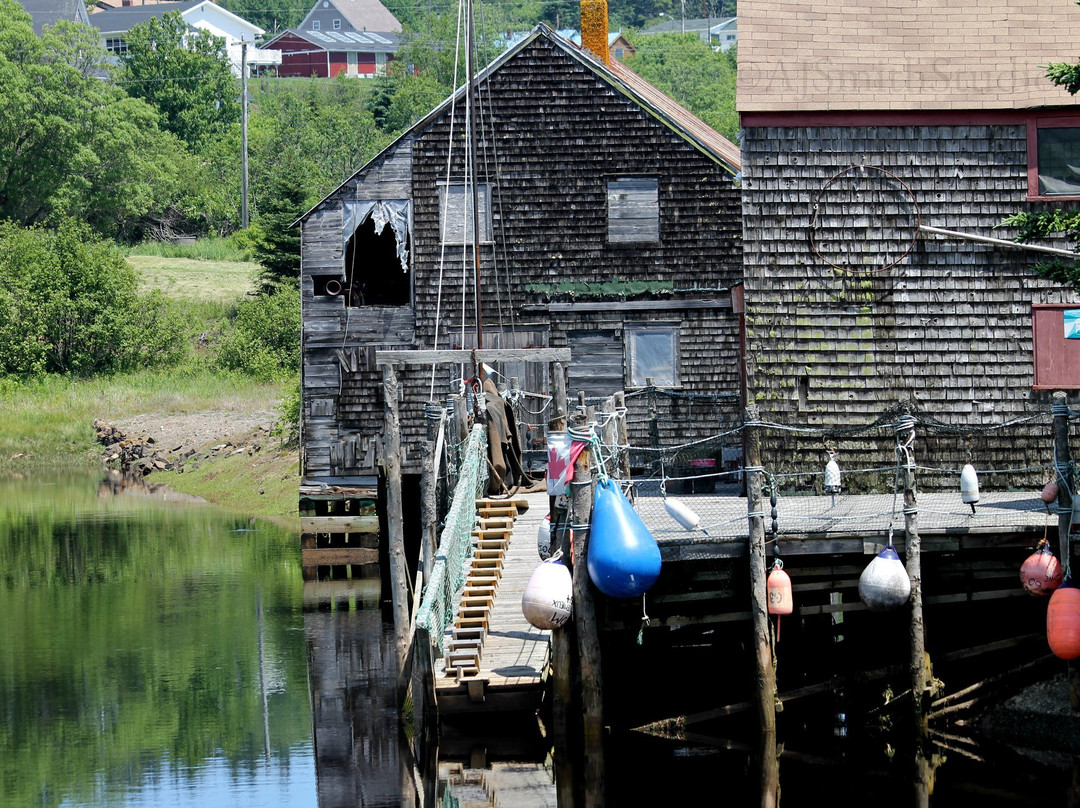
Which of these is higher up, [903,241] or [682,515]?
[903,241]

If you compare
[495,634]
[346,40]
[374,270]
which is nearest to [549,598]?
[495,634]

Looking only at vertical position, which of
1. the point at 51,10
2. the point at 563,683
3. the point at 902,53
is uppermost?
the point at 51,10

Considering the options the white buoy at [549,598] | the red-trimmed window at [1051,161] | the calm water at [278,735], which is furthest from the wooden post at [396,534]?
the red-trimmed window at [1051,161]

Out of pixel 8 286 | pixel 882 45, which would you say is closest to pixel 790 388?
pixel 882 45

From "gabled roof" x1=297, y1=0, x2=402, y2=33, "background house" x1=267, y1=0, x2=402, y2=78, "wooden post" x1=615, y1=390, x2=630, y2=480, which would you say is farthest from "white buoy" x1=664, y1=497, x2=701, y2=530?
"gabled roof" x1=297, y1=0, x2=402, y2=33

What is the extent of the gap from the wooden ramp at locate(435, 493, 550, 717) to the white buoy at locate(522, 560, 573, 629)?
1.22 m

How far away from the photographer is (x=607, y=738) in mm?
17578

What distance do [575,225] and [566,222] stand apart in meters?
0.17

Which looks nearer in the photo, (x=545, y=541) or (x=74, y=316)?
(x=545, y=541)

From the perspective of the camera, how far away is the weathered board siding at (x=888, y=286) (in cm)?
2233

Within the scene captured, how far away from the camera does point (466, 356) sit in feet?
80.9

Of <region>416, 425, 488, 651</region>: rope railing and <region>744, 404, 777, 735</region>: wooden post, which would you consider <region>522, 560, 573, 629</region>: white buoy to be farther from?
<region>744, 404, 777, 735</region>: wooden post

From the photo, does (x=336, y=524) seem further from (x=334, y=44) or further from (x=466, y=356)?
(x=334, y=44)

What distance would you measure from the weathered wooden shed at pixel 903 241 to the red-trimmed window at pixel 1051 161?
2cm
